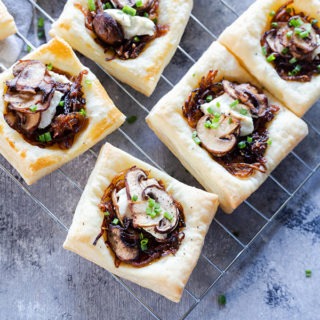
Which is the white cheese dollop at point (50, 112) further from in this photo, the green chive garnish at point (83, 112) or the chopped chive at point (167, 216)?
the chopped chive at point (167, 216)

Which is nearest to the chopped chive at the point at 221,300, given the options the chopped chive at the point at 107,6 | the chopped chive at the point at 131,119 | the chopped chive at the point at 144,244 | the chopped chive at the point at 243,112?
the chopped chive at the point at 144,244

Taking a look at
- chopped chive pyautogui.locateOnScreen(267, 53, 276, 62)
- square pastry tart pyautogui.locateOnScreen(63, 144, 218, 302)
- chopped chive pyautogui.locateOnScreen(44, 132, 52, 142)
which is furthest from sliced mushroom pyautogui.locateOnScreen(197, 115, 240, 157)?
chopped chive pyautogui.locateOnScreen(44, 132, 52, 142)

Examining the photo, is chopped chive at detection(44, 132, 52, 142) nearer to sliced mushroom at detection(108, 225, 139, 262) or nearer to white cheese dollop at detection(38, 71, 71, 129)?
white cheese dollop at detection(38, 71, 71, 129)

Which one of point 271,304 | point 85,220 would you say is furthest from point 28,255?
point 271,304

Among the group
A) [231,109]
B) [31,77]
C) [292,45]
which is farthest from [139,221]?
[292,45]

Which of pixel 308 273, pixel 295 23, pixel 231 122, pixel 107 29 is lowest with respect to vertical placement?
pixel 308 273

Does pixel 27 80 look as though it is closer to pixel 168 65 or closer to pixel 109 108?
pixel 109 108

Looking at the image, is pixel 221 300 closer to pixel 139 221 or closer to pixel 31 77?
pixel 139 221
